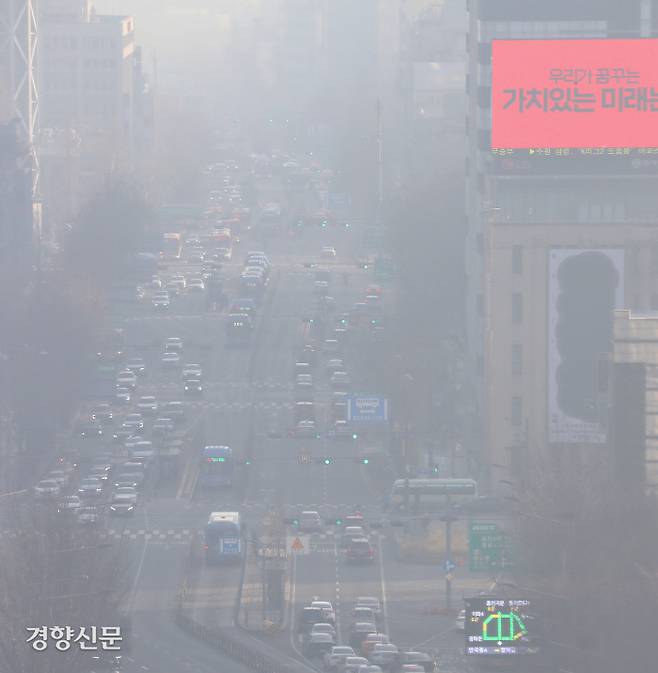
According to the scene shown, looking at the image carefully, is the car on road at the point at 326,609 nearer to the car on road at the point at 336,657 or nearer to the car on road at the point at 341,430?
the car on road at the point at 336,657

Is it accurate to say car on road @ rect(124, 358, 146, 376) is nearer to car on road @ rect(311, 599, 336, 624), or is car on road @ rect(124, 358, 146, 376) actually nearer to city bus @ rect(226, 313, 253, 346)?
city bus @ rect(226, 313, 253, 346)

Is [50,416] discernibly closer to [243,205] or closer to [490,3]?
[490,3]

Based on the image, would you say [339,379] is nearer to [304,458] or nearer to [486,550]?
[304,458]

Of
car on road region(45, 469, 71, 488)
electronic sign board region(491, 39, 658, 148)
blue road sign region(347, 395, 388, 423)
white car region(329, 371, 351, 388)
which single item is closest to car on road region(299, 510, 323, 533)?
car on road region(45, 469, 71, 488)

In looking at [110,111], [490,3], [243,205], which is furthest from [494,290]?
[110,111]

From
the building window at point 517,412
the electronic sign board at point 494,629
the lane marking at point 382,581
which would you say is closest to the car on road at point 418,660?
the lane marking at point 382,581

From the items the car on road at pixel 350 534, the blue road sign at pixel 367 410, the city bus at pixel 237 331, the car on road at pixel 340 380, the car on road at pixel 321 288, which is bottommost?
the car on road at pixel 350 534
